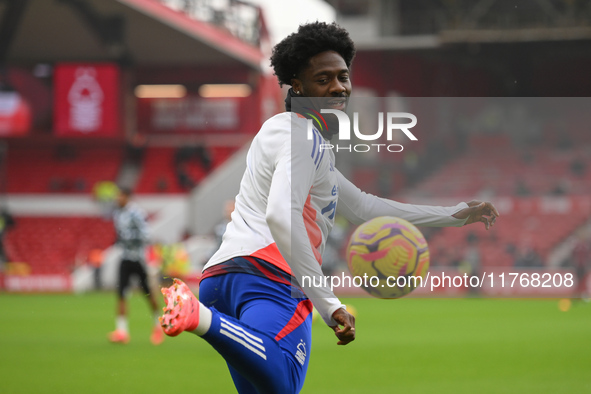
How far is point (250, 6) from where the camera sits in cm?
3341

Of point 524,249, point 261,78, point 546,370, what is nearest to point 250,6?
point 261,78

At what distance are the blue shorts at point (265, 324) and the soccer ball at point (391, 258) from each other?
0.69 metres

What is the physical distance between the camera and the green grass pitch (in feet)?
25.9

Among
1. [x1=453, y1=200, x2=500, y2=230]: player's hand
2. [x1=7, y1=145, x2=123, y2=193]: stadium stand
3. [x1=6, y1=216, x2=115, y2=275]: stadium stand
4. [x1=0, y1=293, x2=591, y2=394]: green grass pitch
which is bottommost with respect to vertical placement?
[x1=6, y1=216, x2=115, y2=275]: stadium stand

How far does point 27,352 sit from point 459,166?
1421cm

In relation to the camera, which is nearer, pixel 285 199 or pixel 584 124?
pixel 285 199

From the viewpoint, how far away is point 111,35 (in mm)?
31328

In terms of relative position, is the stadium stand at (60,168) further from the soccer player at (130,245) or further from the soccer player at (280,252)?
the soccer player at (280,252)

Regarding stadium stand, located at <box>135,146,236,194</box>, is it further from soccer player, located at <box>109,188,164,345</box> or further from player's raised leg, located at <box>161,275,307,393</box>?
player's raised leg, located at <box>161,275,307,393</box>

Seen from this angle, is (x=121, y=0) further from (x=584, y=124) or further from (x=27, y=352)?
(x=27, y=352)

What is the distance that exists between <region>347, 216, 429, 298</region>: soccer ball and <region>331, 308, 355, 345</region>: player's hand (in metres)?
1.02

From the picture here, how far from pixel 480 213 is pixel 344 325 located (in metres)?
1.33

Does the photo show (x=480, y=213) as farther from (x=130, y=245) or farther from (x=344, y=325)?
(x=130, y=245)

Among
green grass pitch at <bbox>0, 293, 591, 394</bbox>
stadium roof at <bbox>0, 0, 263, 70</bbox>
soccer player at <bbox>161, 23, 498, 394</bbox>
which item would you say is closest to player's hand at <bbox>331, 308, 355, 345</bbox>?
soccer player at <bbox>161, 23, 498, 394</bbox>
